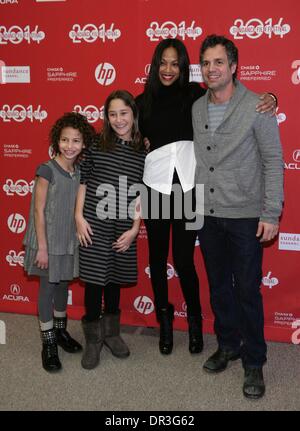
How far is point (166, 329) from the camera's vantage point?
102 inches

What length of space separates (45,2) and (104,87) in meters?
0.63

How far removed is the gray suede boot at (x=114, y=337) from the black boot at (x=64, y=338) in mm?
173

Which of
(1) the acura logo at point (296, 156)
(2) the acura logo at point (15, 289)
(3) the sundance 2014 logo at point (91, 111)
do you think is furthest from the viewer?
(2) the acura logo at point (15, 289)

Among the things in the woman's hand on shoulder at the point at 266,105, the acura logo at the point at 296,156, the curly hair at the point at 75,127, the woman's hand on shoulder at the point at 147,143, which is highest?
the woman's hand on shoulder at the point at 266,105

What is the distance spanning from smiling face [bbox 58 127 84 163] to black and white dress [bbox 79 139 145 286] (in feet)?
0.22

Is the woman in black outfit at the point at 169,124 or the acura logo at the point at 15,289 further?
the acura logo at the point at 15,289

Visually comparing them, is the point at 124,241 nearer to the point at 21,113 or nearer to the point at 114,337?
the point at 114,337

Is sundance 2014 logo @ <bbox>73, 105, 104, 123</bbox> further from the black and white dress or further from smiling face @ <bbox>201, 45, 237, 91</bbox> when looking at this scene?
smiling face @ <bbox>201, 45, 237, 91</bbox>

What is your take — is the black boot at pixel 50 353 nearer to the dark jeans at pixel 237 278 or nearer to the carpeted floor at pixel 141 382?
the carpeted floor at pixel 141 382

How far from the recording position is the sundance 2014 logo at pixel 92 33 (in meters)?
2.75

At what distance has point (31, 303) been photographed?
3.16m

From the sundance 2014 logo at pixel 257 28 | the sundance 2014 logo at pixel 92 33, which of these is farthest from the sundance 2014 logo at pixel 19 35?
the sundance 2014 logo at pixel 257 28

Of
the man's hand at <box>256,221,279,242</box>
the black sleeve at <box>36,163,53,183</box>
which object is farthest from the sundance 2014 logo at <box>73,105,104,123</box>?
the man's hand at <box>256,221,279,242</box>

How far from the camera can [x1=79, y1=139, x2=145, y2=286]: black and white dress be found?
7.51 ft
